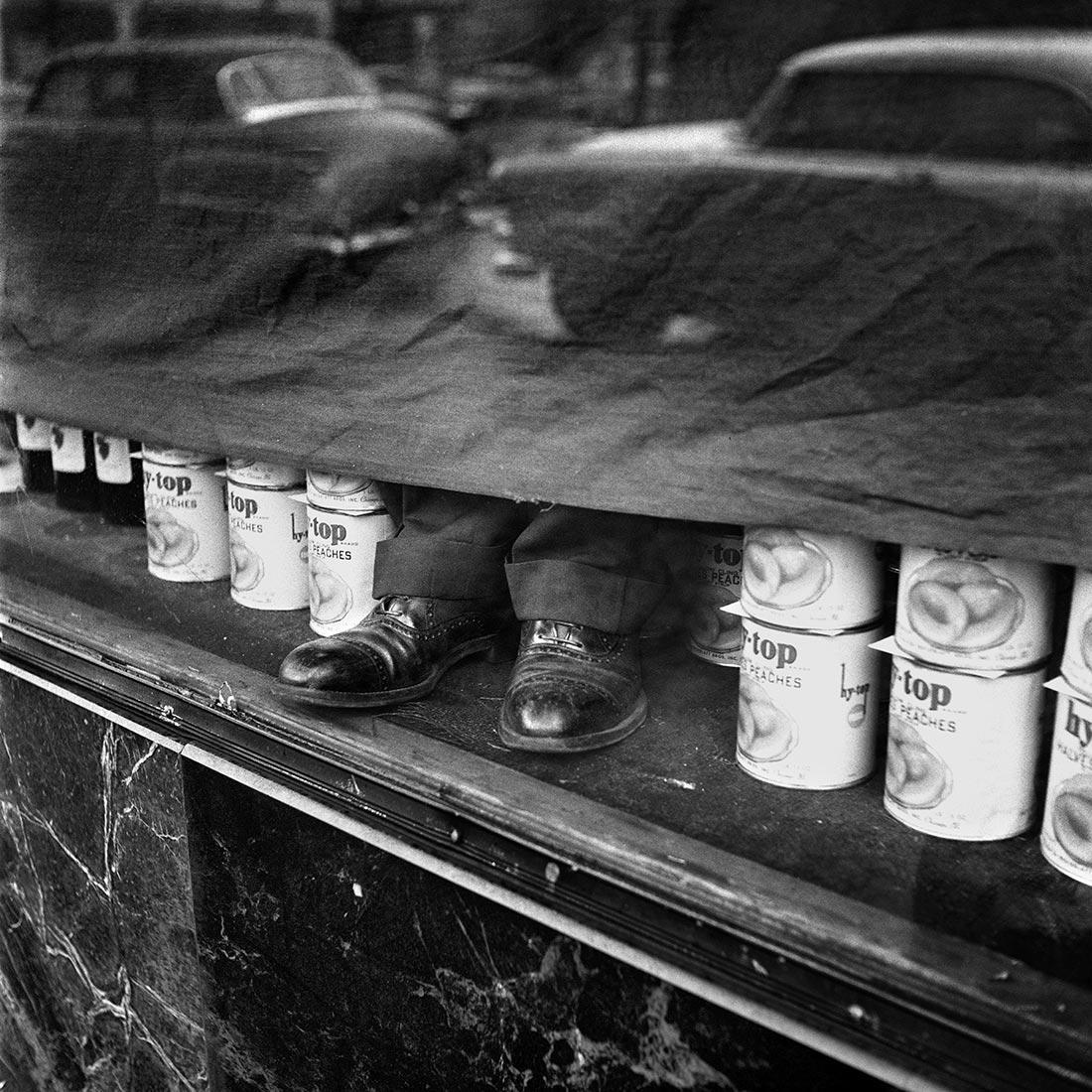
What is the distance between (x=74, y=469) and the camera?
85.7 inches

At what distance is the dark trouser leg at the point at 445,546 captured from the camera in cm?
153

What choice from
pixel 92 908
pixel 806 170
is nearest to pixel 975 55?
pixel 806 170

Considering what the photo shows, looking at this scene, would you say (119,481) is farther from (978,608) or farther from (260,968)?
(978,608)

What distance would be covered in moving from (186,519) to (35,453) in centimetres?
55

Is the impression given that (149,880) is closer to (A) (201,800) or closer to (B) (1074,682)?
(A) (201,800)

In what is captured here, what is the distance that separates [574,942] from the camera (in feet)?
3.68

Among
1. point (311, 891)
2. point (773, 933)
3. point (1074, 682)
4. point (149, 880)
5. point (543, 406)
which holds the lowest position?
point (149, 880)

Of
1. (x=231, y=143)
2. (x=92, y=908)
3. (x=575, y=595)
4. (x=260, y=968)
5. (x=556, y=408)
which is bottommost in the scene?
(x=92, y=908)

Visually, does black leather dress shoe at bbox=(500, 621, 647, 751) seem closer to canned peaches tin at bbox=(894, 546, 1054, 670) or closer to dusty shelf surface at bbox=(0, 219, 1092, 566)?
dusty shelf surface at bbox=(0, 219, 1092, 566)

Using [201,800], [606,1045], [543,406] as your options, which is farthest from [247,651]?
[606,1045]

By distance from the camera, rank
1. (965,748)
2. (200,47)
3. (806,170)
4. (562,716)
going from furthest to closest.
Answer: (200,47) < (562,716) < (965,748) < (806,170)

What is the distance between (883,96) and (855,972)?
70 centimetres

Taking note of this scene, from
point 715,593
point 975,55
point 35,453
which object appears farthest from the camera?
point 35,453

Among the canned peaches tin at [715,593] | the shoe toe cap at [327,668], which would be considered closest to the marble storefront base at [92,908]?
the shoe toe cap at [327,668]
